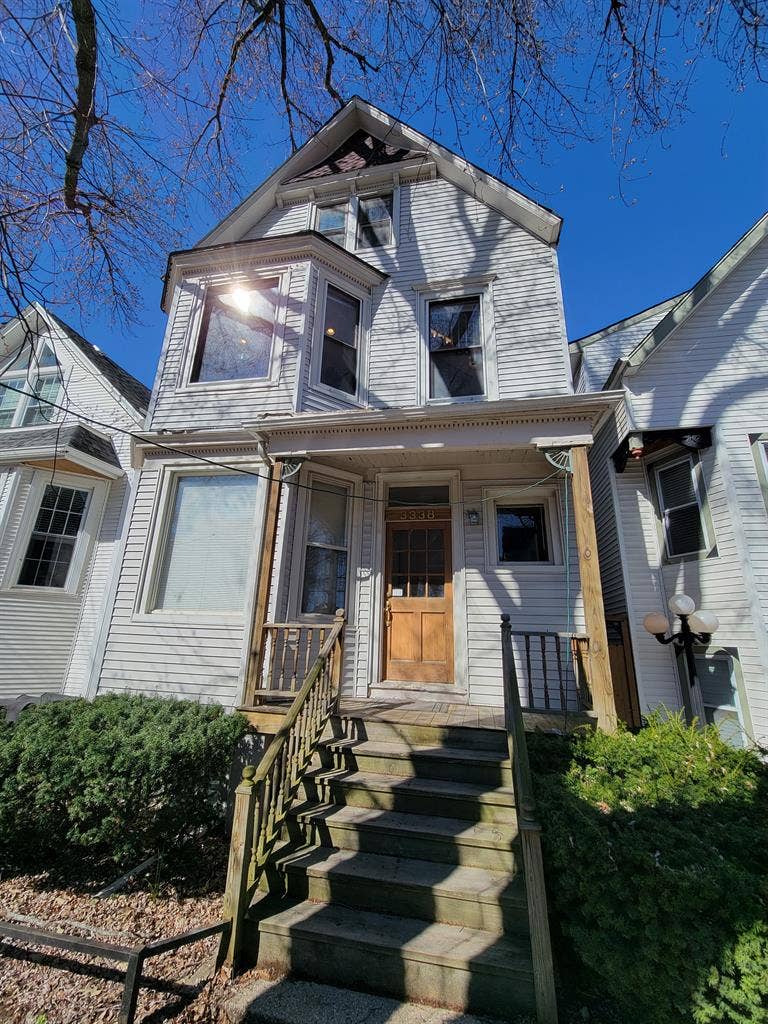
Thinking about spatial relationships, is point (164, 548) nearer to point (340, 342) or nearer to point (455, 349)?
point (340, 342)

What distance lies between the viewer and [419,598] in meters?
6.39

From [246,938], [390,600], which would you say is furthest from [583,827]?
[390,600]

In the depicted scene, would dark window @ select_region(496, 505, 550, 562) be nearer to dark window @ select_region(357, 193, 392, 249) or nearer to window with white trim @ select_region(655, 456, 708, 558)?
window with white trim @ select_region(655, 456, 708, 558)

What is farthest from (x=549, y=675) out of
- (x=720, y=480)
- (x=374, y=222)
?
(x=374, y=222)

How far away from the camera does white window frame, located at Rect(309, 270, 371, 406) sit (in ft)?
22.1

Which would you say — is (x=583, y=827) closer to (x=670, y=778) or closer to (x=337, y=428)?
(x=670, y=778)

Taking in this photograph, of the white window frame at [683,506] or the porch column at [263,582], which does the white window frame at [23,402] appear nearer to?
the porch column at [263,582]

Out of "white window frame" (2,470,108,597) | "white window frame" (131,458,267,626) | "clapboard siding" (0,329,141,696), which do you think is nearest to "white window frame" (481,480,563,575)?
"white window frame" (131,458,267,626)

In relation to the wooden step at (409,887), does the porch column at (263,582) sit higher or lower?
higher

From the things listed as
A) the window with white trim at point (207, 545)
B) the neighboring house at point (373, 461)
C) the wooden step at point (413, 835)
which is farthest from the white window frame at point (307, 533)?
the wooden step at point (413, 835)

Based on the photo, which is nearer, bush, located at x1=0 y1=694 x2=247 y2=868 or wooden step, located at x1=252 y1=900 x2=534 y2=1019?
wooden step, located at x1=252 y1=900 x2=534 y2=1019

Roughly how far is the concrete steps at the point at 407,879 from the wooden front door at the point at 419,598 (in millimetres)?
1784

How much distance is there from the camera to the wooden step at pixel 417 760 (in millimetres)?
3838

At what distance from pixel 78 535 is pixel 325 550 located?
4.86 metres
